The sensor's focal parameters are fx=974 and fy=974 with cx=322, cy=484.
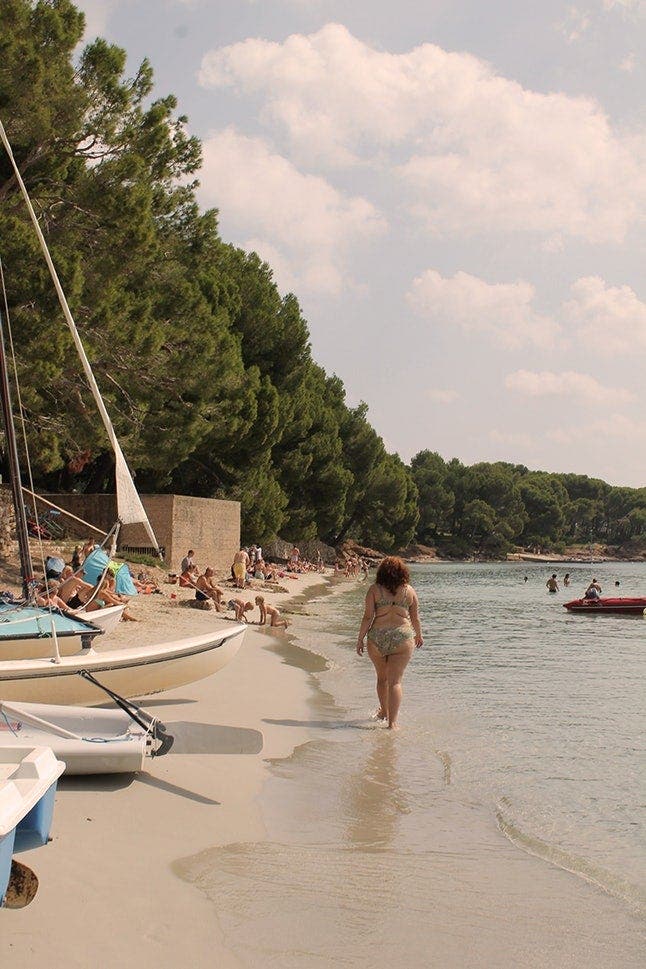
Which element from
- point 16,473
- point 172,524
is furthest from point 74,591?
point 172,524

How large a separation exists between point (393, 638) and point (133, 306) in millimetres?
16685

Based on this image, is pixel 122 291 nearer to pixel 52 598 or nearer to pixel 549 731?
pixel 52 598

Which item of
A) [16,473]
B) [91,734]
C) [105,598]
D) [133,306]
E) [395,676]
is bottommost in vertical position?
[91,734]

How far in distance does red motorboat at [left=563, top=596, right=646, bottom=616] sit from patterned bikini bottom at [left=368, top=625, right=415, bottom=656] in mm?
26069

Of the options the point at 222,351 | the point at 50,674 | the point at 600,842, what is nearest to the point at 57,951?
the point at 600,842

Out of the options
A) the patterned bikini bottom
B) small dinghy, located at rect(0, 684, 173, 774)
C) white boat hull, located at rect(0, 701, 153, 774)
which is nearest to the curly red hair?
the patterned bikini bottom

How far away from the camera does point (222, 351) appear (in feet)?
104

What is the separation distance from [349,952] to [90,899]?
126cm

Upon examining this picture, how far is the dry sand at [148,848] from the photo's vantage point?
164 inches

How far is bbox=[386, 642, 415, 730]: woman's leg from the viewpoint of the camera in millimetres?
9320

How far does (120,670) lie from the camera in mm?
8992

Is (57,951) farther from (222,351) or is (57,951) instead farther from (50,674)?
(222,351)

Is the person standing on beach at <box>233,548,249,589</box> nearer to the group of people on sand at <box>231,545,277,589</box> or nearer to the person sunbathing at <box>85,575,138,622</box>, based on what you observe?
the group of people on sand at <box>231,545,277,589</box>

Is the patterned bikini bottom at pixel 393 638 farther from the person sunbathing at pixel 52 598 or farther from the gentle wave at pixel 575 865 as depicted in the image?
the person sunbathing at pixel 52 598
